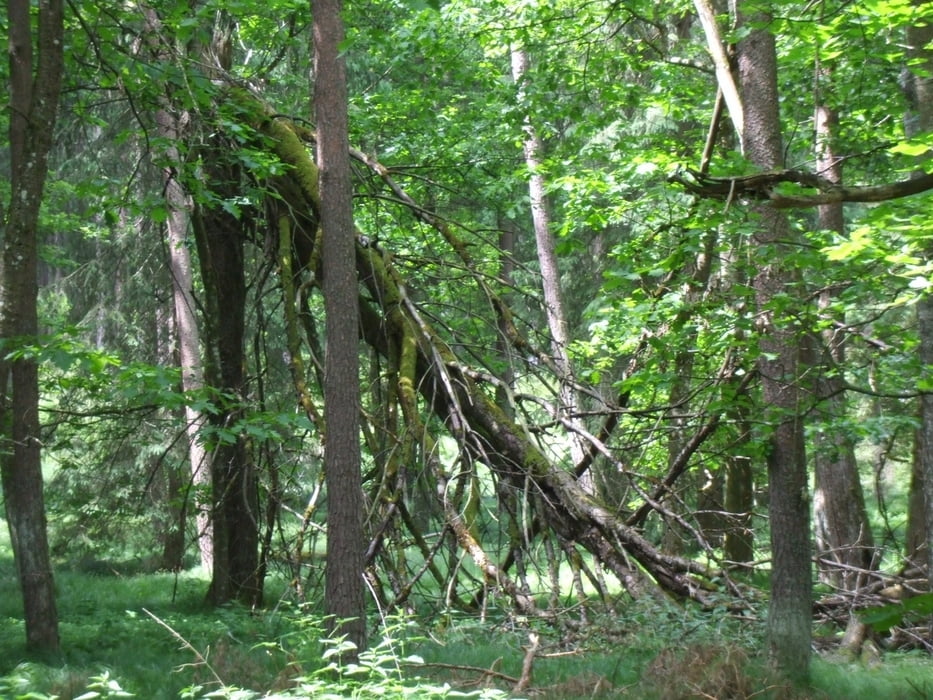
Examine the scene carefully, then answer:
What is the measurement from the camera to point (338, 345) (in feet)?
24.0

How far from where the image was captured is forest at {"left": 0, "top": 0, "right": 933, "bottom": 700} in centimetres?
608

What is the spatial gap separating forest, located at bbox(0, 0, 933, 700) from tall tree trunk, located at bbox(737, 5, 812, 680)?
0.03m

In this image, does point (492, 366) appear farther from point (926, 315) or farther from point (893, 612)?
point (893, 612)

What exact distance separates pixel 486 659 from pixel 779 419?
10.1ft

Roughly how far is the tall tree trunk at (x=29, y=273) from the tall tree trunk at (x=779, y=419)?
5.75 m

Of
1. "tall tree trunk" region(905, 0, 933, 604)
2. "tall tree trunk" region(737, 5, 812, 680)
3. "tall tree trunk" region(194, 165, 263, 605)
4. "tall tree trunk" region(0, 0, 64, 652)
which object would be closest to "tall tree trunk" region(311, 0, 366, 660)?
"tall tree trunk" region(0, 0, 64, 652)

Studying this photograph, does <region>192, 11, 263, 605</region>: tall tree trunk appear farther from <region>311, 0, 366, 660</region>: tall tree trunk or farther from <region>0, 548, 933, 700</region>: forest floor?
<region>311, 0, 366, 660</region>: tall tree trunk

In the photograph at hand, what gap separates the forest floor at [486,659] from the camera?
6121 millimetres

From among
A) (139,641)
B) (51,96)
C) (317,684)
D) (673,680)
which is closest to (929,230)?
(673,680)

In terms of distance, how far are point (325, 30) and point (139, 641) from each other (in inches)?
236

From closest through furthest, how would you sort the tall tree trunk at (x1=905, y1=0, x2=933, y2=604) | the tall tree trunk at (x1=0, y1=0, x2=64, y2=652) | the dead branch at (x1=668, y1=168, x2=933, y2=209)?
the dead branch at (x1=668, y1=168, x2=933, y2=209), the tall tree trunk at (x1=905, y1=0, x2=933, y2=604), the tall tree trunk at (x1=0, y1=0, x2=64, y2=652)

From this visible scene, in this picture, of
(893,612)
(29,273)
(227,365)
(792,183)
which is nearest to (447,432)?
(227,365)

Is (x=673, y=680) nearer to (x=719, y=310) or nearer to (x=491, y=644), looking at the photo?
(x=491, y=644)

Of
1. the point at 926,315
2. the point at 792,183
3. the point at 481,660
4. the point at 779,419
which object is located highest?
the point at 792,183
